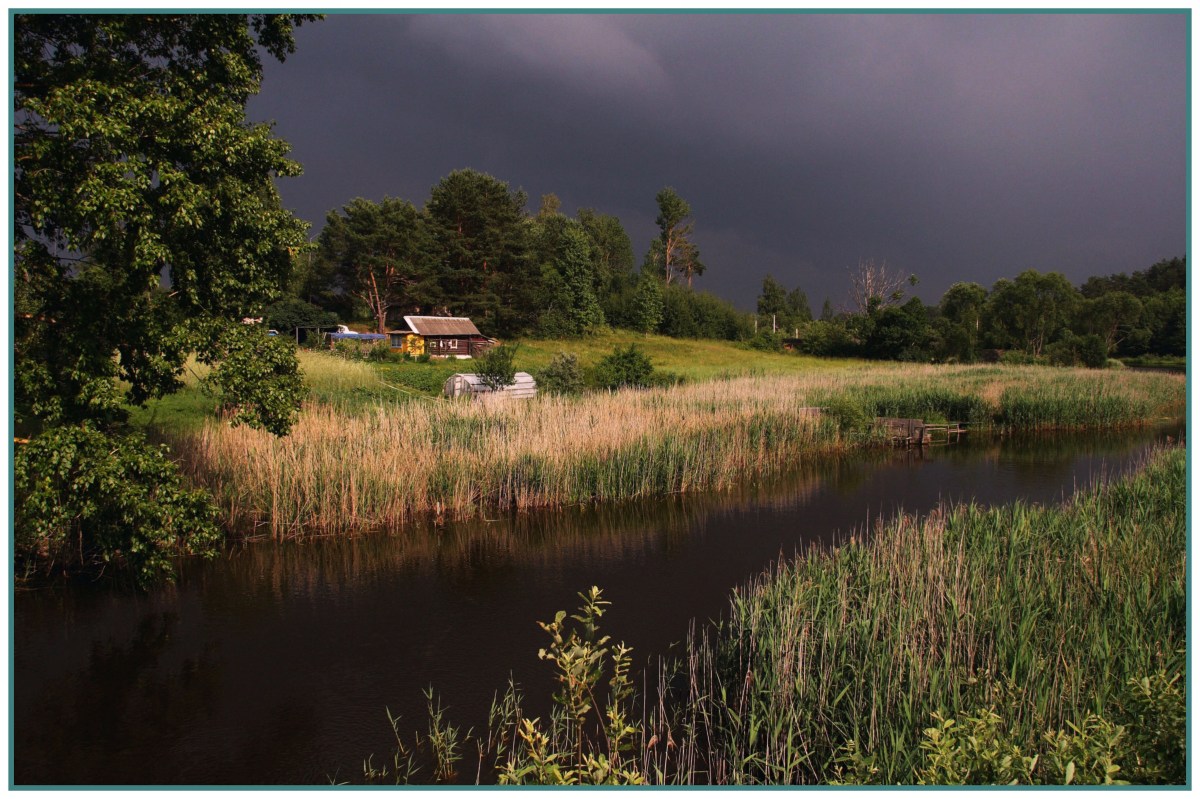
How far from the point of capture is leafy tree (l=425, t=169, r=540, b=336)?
1788 inches

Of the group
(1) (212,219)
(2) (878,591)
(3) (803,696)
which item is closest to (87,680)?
(1) (212,219)

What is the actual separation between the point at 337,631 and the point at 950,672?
5570mm

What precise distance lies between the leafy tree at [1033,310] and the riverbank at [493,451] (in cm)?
3088

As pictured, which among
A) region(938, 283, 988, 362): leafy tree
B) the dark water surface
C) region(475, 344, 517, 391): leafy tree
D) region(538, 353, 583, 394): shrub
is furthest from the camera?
region(938, 283, 988, 362): leafy tree

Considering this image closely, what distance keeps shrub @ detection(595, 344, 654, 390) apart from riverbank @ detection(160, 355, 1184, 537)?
2.57m

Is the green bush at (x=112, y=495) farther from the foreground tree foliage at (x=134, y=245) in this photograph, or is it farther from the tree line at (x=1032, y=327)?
the tree line at (x=1032, y=327)

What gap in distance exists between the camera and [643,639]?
272 inches

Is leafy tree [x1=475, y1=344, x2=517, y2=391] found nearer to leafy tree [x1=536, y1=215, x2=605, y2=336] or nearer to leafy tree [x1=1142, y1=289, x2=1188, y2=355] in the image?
leafy tree [x1=536, y1=215, x2=605, y2=336]

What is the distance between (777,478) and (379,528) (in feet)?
26.6

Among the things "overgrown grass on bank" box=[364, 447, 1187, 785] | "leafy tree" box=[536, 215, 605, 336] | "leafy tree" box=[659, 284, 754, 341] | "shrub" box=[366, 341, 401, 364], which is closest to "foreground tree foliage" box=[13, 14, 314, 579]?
"overgrown grass on bank" box=[364, 447, 1187, 785]

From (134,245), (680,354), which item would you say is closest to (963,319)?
(680,354)

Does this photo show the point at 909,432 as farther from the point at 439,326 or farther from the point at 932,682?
the point at 439,326

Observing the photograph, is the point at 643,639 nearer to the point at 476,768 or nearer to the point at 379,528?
the point at 476,768

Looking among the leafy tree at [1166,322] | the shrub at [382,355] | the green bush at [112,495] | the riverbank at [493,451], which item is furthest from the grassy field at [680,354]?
the green bush at [112,495]
